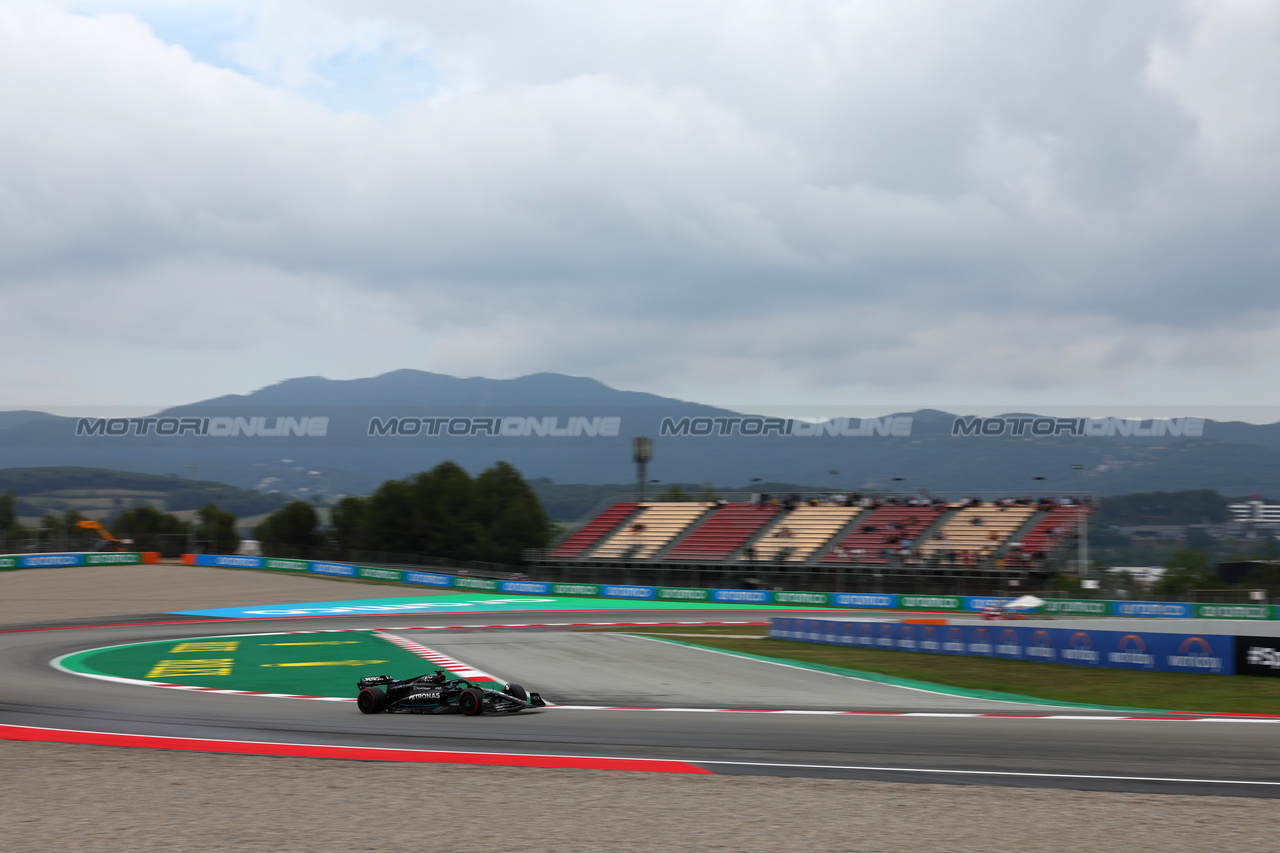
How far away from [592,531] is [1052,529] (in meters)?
26.2

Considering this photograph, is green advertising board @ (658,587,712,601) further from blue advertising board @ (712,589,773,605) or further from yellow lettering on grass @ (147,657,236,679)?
yellow lettering on grass @ (147,657,236,679)

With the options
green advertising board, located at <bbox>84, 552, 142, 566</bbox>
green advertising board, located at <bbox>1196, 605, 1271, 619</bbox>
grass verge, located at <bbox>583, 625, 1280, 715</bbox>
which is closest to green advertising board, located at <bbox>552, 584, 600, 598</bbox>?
green advertising board, located at <bbox>84, 552, 142, 566</bbox>

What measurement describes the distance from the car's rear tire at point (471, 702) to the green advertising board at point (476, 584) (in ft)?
121

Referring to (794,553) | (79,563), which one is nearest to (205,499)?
(79,563)

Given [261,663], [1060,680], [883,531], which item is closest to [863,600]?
[883,531]

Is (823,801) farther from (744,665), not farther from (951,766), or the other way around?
(744,665)

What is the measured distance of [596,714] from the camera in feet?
41.1

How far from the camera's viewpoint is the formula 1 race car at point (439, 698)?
12.5m

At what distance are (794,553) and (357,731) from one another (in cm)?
4163

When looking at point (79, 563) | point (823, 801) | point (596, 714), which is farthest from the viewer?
point (79, 563)

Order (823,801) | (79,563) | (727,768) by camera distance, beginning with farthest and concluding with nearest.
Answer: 1. (79,563)
2. (727,768)
3. (823,801)

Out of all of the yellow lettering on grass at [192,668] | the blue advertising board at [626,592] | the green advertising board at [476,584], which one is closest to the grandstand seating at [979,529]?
the blue advertising board at [626,592]

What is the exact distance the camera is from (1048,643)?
20.7 meters

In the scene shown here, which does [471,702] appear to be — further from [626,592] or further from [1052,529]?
[1052,529]
